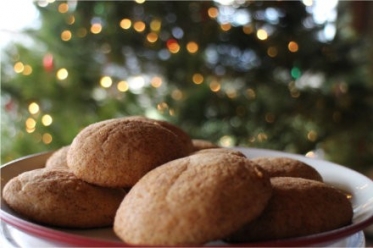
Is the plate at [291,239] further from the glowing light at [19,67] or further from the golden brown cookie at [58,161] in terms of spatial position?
the glowing light at [19,67]

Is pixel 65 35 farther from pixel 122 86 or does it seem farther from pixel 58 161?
pixel 58 161

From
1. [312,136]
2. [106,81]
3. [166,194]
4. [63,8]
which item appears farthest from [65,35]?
[166,194]

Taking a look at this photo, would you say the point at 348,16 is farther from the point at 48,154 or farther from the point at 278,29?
the point at 48,154

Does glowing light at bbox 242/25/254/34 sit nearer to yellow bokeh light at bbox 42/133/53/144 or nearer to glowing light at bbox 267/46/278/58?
glowing light at bbox 267/46/278/58

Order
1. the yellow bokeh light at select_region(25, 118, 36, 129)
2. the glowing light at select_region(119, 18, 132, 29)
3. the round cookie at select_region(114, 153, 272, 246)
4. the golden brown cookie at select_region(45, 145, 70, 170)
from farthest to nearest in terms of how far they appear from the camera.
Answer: the yellow bokeh light at select_region(25, 118, 36, 129)
the glowing light at select_region(119, 18, 132, 29)
the golden brown cookie at select_region(45, 145, 70, 170)
the round cookie at select_region(114, 153, 272, 246)

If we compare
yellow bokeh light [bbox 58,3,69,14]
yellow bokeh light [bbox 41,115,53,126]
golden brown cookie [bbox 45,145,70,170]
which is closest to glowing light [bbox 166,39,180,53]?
yellow bokeh light [bbox 58,3,69,14]

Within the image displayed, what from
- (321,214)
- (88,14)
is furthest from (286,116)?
(321,214)
